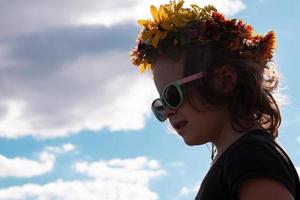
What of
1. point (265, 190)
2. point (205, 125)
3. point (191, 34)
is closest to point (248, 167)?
point (265, 190)

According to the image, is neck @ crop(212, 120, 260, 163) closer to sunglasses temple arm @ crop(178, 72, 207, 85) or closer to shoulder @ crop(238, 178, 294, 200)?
sunglasses temple arm @ crop(178, 72, 207, 85)

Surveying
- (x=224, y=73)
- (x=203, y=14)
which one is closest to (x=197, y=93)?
(x=224, y=73)

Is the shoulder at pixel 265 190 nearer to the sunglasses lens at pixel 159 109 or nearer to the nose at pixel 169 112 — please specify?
the nose at pixel 169 112

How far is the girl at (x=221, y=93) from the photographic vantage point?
468 cm

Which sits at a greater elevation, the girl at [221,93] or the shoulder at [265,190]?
the girl at [221,93]

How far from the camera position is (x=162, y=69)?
5.75 meters

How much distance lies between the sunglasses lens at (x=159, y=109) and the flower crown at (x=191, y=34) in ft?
1.10

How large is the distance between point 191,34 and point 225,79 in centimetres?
60

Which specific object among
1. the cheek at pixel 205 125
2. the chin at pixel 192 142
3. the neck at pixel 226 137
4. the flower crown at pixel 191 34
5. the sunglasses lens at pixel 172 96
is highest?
the flower crown at pixel 191 34

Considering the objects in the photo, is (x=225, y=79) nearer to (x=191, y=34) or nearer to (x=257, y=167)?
(x=191, y=34)

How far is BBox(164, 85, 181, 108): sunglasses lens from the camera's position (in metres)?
5.59

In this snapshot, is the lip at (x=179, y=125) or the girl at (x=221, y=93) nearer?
the girl at (x=221, y=93)

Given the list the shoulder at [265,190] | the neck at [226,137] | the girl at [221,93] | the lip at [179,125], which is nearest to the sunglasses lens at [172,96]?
the girl at [221,93]

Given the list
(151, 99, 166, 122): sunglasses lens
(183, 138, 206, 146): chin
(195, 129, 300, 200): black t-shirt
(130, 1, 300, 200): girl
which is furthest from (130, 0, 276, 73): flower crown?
(195, 129, 300, 200): black t-shirt
